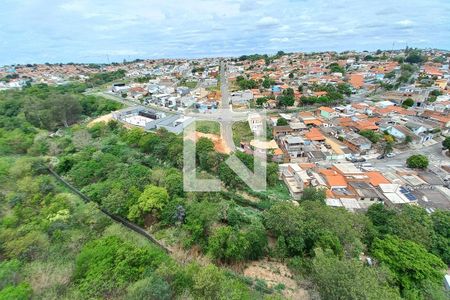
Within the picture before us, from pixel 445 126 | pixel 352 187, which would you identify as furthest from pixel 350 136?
pixel 445 126

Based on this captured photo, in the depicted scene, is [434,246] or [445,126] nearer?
[434,246]

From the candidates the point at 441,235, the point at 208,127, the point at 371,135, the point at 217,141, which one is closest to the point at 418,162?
the point at 371,135

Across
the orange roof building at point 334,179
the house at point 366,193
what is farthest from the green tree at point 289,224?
the house at point 366,193

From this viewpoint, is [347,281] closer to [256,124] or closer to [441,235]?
[441,235]

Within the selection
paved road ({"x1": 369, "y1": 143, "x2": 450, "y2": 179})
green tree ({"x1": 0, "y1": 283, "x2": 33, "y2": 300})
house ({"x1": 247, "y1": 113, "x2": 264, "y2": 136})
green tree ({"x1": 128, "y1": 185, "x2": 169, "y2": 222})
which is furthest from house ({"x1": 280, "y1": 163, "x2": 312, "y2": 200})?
green tree ({"x1": 0, "y1": 283, "x2": 33, "y2": 300})

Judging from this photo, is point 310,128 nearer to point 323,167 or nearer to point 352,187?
point 323,167

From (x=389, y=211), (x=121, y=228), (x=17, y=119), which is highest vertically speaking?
(x=17, y=119)

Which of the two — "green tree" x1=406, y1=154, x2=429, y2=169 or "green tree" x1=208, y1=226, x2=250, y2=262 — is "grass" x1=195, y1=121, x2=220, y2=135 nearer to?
"green tree" x1=208, y1=226, x2=250, y2=262
